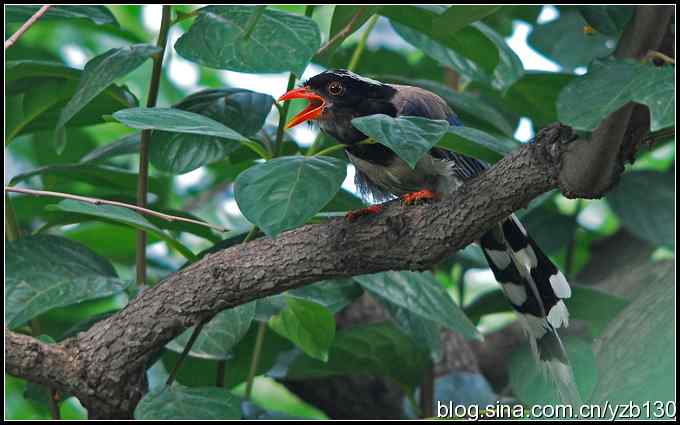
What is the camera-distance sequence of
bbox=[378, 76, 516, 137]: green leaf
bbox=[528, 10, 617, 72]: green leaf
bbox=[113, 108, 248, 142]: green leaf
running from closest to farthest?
bbox=[113, 108, 248, 142]: green leaf, bbox=[378, 76, 516, 137]: green leaf, bbox=[528, 10, 617, 72]: green leaf

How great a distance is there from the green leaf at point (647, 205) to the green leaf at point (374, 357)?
36.8 inches

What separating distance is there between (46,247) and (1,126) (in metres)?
0.36

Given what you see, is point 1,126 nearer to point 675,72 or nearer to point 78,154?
point 78,154

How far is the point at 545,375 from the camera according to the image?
2.53 metres

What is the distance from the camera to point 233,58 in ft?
6.53

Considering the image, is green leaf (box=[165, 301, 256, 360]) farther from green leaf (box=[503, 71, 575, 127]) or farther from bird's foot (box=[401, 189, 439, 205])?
green leaf (box=[503, 71, 575, 127])

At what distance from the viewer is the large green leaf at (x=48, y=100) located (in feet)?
7.90

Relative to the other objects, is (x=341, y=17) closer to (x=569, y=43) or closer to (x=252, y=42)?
(x=252, y=42)

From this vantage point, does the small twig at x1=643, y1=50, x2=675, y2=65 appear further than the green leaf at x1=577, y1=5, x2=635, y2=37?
No

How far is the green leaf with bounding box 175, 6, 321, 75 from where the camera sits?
77.2 inches

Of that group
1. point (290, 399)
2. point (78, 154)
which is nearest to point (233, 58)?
point (78, 154)

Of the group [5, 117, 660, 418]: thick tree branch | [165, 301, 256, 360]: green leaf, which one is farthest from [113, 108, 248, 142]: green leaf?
[165, 301, 256, 360]: green leaf

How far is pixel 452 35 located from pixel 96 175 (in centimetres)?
111

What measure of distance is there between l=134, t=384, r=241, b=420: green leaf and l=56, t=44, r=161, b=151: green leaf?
0.66 m
